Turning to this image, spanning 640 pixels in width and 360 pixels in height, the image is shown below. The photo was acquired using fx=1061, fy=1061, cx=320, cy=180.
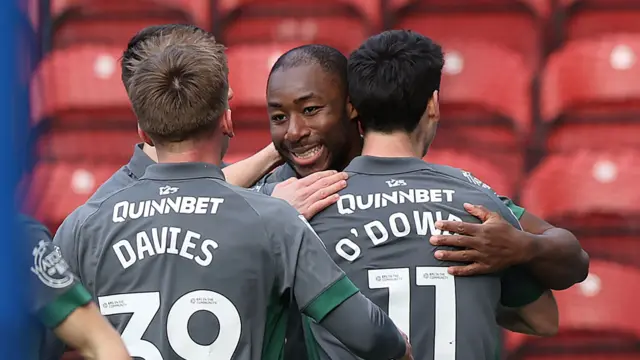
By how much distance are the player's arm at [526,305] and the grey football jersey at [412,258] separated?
0.31ft

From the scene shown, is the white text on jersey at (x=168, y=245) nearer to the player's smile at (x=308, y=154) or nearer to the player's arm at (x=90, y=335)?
the player's arm at (x=90, y=335)

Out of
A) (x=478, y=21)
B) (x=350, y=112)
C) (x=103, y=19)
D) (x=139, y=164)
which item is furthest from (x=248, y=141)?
(x=350, y=112)

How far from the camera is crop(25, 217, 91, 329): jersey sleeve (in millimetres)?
1624

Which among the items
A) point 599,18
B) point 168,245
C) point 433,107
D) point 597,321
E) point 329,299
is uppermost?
point 599,18

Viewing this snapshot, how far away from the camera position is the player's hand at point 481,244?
7.38 ft

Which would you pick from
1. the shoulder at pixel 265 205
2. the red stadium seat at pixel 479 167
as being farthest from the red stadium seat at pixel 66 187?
the shoulder at pixel 265 205

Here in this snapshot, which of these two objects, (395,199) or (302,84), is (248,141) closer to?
(302,84)

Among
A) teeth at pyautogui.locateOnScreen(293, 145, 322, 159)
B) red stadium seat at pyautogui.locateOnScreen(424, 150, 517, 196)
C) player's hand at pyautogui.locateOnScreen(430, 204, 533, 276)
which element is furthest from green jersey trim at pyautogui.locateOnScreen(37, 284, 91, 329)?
red stadium seat at pyautogui.locateOnScreen(424, 150, 517, 196)

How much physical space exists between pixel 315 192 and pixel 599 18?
264cm

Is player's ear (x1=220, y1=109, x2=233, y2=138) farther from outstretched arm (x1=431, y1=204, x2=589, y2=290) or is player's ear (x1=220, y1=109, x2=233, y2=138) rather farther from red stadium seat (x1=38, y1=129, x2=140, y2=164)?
red stadium seat (x1=38, y1=129, x2=140, y2=164)

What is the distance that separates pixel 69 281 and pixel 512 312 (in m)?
1.20

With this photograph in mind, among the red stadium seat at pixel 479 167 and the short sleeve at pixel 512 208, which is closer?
the short sleeve at pixel 512 208

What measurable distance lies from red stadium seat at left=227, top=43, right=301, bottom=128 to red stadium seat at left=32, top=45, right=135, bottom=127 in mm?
482

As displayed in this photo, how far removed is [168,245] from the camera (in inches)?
79.7
